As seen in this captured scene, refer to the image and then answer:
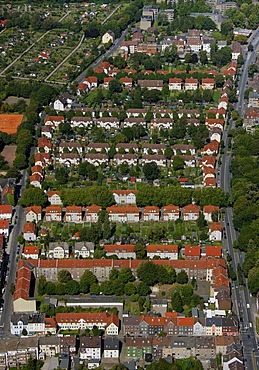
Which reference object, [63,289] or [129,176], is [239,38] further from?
[63,289]

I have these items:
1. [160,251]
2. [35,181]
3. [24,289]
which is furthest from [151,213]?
[24,289]

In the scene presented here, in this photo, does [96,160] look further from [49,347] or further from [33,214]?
[49,347]

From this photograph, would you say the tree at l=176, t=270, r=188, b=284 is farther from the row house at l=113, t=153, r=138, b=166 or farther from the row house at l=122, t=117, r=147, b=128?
the row house at l=122, t=117, r=147, b=128

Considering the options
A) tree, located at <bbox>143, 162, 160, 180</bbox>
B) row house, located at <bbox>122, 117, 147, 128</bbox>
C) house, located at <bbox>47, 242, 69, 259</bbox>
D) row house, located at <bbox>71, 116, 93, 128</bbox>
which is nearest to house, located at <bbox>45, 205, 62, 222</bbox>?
house, located at <bbox>47, 242, 69, 259</bbox>

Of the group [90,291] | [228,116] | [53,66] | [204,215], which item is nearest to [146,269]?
[90,291]

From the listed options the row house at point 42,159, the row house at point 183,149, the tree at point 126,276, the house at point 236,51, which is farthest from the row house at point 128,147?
the house at point 236,51

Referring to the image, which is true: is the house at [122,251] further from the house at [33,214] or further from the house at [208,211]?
the house at [208,211]
